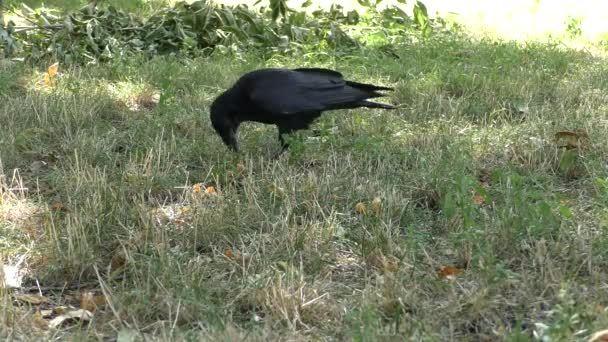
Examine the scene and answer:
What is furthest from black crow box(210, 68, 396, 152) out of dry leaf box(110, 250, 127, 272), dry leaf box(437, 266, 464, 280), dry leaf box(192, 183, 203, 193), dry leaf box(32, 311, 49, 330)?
dry leaf box(32, 311, 49, 330)

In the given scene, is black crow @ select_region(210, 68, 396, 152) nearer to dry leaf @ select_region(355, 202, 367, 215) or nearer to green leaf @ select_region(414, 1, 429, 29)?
dry leaf @ select_region(355, 202, 367, 215)

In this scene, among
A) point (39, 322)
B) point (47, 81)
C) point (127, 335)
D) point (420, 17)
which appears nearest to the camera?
point (127, 335)

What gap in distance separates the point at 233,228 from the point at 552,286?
150 centimetres

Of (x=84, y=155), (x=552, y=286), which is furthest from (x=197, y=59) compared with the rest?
(x=552, y=286)

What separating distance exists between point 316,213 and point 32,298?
1405 millimetres

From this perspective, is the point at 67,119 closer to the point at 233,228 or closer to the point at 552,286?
the point at 233,228

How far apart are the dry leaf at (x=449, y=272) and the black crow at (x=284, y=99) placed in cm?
186

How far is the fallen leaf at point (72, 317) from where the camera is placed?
3137mm

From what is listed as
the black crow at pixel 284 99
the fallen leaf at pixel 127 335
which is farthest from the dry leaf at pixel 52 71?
the fallen leaf at pixel 127 335

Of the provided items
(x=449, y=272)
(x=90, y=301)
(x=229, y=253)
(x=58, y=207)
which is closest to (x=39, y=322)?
(x=90, y=301)

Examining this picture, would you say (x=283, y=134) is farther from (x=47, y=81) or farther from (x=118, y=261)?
(x=47, y=81)

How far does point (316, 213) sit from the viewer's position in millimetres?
4074

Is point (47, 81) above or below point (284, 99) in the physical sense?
below

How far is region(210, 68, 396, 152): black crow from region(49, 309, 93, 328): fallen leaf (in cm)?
210
